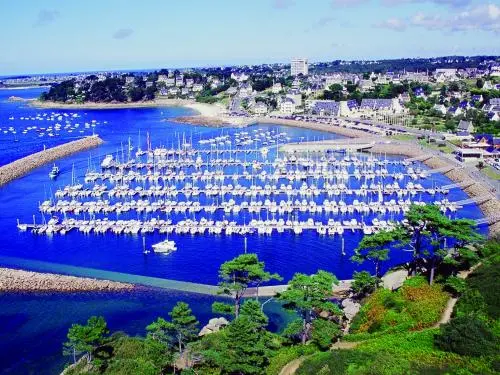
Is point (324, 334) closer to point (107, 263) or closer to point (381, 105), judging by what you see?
point (107, 263)

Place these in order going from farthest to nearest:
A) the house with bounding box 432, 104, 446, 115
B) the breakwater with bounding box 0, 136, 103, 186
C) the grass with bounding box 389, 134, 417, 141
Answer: the house with bounding box 432, 104, 446, 115
the grass with bounding box 389, 134, 417, 141
the breakwater with bounding box 0, 136, 103, 186

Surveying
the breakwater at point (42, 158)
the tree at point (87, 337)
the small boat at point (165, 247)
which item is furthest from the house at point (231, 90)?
the tree at point (87, 337)

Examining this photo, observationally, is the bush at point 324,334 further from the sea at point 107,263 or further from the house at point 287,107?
the house at point 287,107

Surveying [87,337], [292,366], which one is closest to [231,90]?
[87,337]

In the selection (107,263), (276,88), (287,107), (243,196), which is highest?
(276,88)

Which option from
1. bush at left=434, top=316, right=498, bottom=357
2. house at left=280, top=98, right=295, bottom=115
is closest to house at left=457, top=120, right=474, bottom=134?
house at left=280, top=98, right=295, bottom=115

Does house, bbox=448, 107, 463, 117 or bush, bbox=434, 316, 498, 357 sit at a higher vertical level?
house, bbox=448, 107, 463, 117

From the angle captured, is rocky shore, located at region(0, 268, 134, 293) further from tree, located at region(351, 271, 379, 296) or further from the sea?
tree, located at region(351, 271, 379, 296)

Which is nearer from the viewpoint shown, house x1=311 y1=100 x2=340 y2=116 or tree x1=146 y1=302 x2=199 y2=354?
tree x1=146 y1=302 x2=199 y2=354
